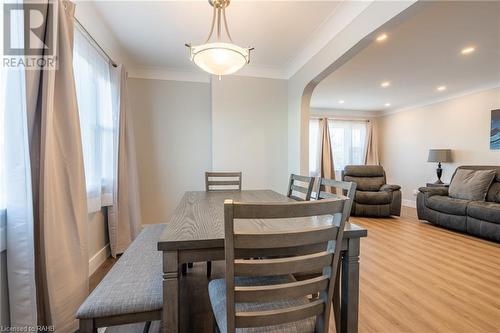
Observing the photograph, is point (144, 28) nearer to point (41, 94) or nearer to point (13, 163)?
point (41, 94)

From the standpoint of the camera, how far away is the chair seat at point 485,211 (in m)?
2.94

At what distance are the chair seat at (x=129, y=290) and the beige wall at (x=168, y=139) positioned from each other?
2.32m

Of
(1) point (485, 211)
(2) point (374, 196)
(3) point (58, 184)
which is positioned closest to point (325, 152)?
(2) point (374, 196)

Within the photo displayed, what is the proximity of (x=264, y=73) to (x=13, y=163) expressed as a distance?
3048 millimetres

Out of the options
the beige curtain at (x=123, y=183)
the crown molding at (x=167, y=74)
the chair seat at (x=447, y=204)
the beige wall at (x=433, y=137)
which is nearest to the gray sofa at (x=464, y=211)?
the chair seat at (x=447, y=204)

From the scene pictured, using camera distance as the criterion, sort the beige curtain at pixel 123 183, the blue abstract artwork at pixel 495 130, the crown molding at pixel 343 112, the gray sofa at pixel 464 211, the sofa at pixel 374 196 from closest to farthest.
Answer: the beige curtain at pixel 123 183
the gray sofa at pixel 464 211
the blue abstract artwork at pixel 495 130
the sofa at pixel 374 196
the crown molding at pixel 343 112

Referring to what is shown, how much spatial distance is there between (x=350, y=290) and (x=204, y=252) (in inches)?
26.5

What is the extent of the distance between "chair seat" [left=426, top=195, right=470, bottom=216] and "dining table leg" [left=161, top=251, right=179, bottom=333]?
4048 mm

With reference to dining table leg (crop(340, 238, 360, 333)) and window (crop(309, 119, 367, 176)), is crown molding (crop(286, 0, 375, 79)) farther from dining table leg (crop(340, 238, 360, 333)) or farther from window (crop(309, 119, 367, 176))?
window (crop(309, 119, 367, 176))

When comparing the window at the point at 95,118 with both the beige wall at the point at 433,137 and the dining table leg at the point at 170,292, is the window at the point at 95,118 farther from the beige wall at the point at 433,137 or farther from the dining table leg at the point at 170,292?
the beige wall at the point at 433,137

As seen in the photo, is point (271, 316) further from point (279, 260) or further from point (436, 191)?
point (436, 191)

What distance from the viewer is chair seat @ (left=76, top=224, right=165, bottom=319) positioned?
2.99 feet

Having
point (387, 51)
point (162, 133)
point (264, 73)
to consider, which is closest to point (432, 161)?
point (387, 51)

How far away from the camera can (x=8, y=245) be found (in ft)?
3.87
